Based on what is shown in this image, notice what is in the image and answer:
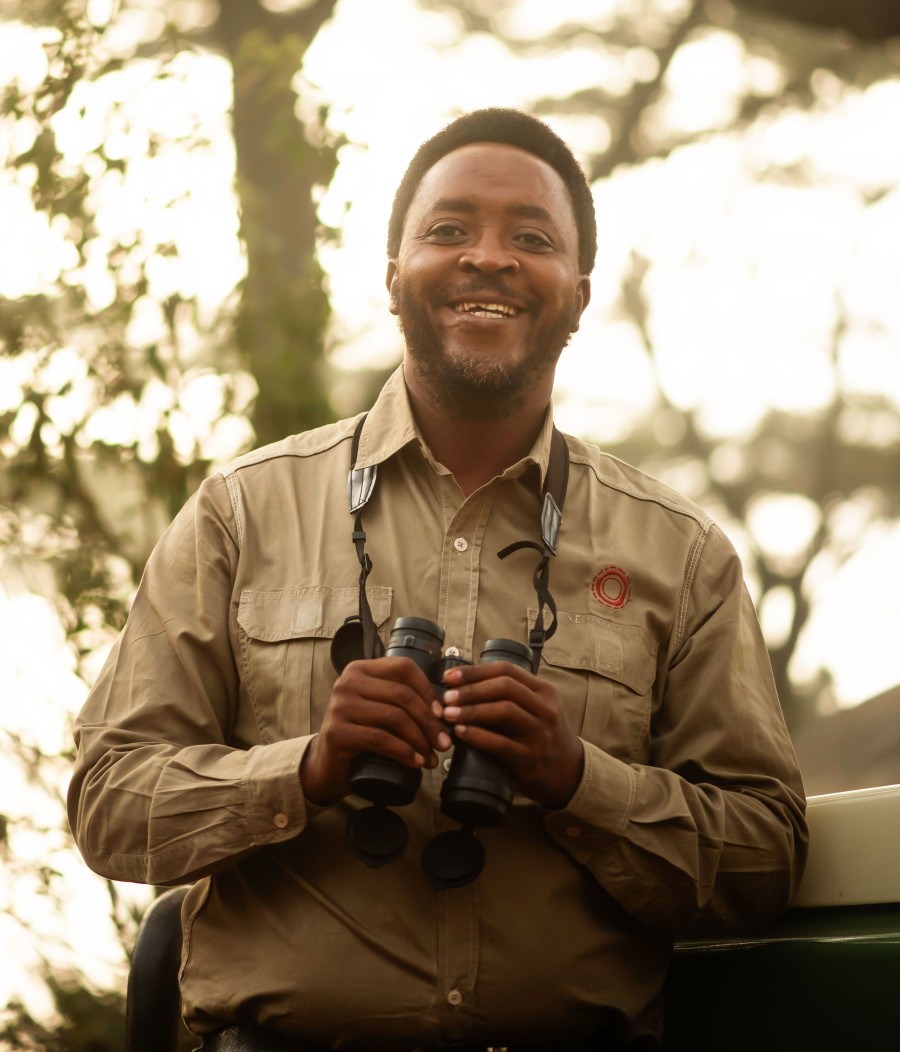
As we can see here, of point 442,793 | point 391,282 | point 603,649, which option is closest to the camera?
point 442,793

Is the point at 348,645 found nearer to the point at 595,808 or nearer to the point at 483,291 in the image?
the point at 595,808

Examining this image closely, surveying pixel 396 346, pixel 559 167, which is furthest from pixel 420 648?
pixel 396 346

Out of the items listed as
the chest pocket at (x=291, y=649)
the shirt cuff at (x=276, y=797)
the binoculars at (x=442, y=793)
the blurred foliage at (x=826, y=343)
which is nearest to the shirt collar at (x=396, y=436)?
the chest pocket at (x=291, y=649)

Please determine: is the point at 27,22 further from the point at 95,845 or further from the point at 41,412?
the point at 95,845

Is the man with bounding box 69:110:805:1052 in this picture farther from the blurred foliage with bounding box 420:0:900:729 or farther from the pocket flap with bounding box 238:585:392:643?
the blurred foliage with bounding box 420:0:900:729

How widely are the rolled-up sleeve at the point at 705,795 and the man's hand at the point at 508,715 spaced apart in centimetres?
16

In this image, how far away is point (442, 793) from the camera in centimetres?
268

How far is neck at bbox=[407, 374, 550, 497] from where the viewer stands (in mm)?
3477

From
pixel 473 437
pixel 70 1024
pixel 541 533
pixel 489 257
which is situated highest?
pixel 489 257

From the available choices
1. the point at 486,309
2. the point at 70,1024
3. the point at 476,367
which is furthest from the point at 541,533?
the point at 70,1024

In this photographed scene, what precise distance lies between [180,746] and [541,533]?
0.82 metres

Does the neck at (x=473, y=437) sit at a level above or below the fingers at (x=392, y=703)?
above

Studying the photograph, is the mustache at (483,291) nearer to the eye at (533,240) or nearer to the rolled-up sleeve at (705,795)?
the eye at (533,240)

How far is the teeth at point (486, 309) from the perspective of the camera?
3404 mm
